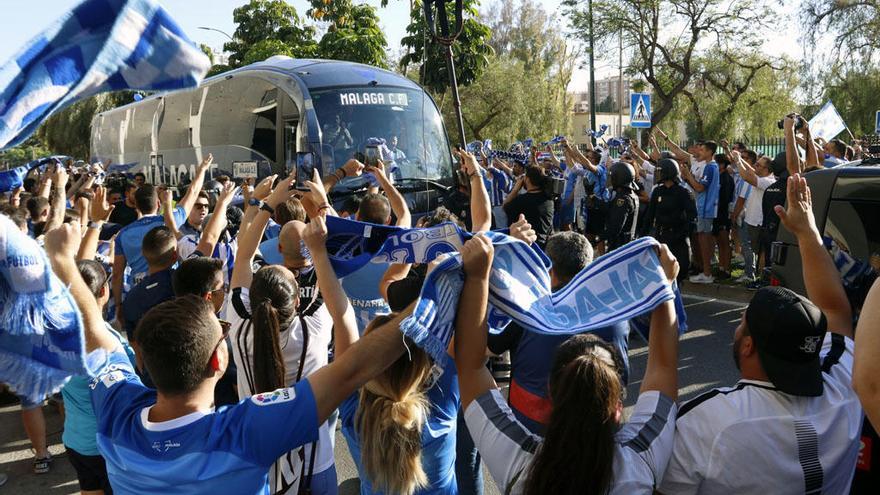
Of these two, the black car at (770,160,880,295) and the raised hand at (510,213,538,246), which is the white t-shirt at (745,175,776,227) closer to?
the black car at (770,160,880,295)

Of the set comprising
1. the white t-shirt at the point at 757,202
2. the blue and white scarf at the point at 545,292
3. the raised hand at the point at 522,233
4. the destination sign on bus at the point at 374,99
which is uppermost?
the destination sign on bus at the point at 374,99

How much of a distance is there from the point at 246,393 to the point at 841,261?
295 centimetres

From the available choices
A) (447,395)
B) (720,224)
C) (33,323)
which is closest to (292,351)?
(447,395)

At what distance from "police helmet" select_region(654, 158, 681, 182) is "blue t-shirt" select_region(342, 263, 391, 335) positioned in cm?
577

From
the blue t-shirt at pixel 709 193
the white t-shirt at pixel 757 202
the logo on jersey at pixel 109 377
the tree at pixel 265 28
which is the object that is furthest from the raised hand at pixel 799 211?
the tree at pixel 265 28

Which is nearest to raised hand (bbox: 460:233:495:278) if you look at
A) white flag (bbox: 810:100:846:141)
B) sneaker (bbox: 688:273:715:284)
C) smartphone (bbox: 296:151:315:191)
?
smartphone (bbox: 296:151:315:191)

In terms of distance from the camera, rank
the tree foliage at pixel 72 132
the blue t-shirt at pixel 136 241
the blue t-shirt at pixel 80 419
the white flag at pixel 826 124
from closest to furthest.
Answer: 1. the blue t-shirt at pixel 80 419
2. the blue t-shirt at pixel 136 241
3. the white flag at pixel 826 124
4. the tree foliage at pixel 72 132

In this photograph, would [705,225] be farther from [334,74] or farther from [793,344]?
[793,344]

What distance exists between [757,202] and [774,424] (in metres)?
8.00

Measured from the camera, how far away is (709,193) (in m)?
10.2

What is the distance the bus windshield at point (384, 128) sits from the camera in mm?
11016

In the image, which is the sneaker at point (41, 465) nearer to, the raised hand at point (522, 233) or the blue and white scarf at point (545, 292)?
the blue and white scarf at point (545, 292)

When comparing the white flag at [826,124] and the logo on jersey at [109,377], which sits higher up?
the white flag at [826,124]

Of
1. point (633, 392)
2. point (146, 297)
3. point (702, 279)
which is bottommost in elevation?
point (702, 279)
